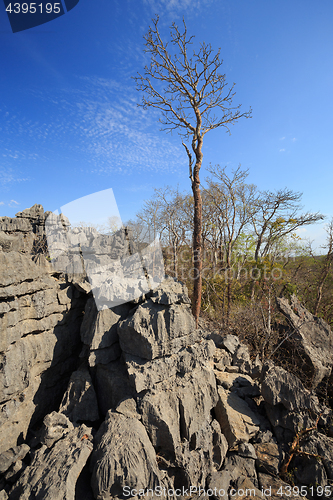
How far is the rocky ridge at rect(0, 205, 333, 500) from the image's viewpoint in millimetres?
3654

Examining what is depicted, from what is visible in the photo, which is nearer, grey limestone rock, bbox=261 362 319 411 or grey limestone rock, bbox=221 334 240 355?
grey limestone rock, bbox=261 362 319 411

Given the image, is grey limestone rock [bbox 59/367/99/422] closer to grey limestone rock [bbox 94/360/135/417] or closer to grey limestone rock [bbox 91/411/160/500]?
grey limestone rock [bbox 94/360/135/417]

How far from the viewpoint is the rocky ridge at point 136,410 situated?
3654 millimetres

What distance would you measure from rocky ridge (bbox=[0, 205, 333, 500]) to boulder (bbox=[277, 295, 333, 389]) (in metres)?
1.40

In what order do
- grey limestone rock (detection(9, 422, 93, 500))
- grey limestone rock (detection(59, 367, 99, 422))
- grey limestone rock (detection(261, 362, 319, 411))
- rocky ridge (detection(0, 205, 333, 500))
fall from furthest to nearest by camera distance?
grey limestone rock (detection(261, 362, 319, 411)), grey limestone rock (detection(59, 367, 99, 422)), rocky ridge (detection(0, 205, 333, 500)), grey limestone rock (detection(9, 422, 93, 500))

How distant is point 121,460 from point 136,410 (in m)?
0.84

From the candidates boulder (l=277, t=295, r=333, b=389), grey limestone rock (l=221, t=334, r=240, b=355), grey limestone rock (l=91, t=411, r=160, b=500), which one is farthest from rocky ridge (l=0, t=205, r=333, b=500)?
boulder (l=277, t=295, r=333, b=389)

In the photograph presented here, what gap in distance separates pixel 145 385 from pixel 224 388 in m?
2.57

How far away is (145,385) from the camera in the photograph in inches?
177

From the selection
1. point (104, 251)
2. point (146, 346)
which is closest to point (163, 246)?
point (104, 251)

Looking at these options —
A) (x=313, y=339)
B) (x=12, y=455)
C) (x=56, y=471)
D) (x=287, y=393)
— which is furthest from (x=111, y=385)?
(x=313, y=339)

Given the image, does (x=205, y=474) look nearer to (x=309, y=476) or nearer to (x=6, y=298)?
(x=309, y=476)

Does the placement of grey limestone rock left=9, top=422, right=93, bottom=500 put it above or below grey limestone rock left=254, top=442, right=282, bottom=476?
above

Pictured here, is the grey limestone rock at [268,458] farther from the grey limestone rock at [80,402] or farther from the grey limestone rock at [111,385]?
the grey limestone rock at [80,402]
